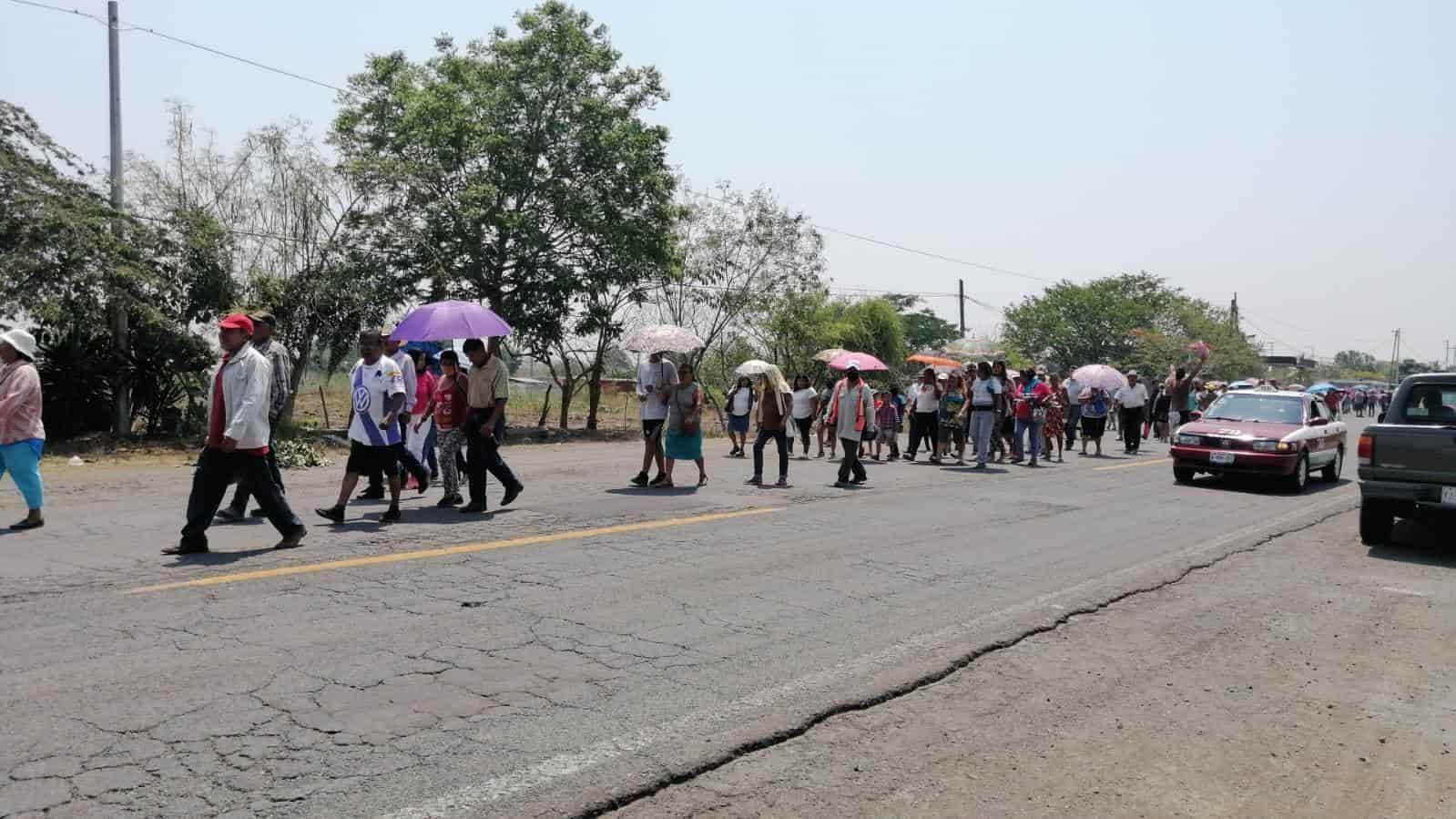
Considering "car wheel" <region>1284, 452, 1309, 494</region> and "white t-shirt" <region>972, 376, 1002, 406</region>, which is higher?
"white t-shirt" <region>972, 376, 1002, 406</region>

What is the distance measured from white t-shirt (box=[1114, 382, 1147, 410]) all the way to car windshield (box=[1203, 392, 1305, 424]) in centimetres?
639

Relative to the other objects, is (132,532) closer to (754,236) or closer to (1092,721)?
(1092,721)

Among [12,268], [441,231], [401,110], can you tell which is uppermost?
[401,110]

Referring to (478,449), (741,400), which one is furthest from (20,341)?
(741,400)

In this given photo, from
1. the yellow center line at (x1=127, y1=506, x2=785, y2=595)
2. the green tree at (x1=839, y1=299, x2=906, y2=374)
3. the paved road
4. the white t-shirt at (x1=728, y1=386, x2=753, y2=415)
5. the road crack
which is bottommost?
the road crack

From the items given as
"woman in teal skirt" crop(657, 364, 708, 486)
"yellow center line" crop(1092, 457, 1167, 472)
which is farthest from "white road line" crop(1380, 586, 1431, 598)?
"yellow center line" crop(1092, 457, 1167, 472)

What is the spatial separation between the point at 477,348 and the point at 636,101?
56.8 ft

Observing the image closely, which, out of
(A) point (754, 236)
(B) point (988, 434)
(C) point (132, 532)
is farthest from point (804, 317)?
(C) point (132, 532)

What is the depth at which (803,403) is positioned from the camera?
62.6ft

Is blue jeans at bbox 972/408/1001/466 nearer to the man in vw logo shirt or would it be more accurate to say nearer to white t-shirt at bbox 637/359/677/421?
white t-shirt at bbox 637/359/677/421

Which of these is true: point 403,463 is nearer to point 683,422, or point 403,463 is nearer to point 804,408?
point 683,422

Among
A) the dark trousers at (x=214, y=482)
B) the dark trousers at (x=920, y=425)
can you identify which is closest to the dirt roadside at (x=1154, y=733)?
the dark trousers at (x=214, y=482)

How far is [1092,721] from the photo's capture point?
4.77 m

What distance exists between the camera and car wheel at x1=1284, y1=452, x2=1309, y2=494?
14.9 m
